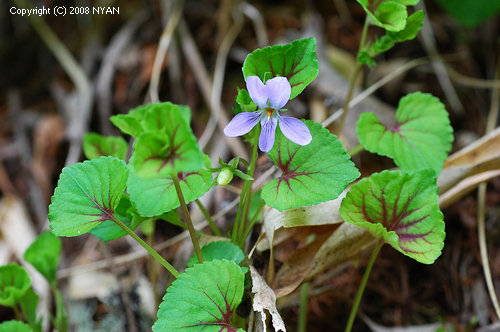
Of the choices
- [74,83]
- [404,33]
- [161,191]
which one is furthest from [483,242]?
[74,83]

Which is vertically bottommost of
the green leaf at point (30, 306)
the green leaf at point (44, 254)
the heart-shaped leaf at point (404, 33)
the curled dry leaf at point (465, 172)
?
the green leaf at point (30, 306)

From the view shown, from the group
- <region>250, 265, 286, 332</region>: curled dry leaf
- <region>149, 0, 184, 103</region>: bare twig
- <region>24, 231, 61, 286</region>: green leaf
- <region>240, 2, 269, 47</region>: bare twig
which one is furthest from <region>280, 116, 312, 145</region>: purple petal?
<region>240, 2, 269, 47</region>: bare twig

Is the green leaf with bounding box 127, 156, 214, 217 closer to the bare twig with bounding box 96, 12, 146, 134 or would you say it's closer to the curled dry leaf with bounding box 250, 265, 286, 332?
the curled dry leaf with bounding box 250, 265, 286, 332

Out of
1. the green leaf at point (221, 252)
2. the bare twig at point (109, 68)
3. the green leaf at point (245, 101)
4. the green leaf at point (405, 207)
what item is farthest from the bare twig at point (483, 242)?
the bare twig at point (109, 68)

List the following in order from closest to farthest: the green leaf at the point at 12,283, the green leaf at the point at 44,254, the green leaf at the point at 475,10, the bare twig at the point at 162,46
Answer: the green leaf at the point at 12,283
the green leaf at the point at 44,254
the green leaf at the point at 475,10
the bare twig at the point at 162,46

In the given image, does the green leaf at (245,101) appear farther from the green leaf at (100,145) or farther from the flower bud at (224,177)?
the green leaf at (100,145)

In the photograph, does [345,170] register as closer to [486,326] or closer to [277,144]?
[277,144]
